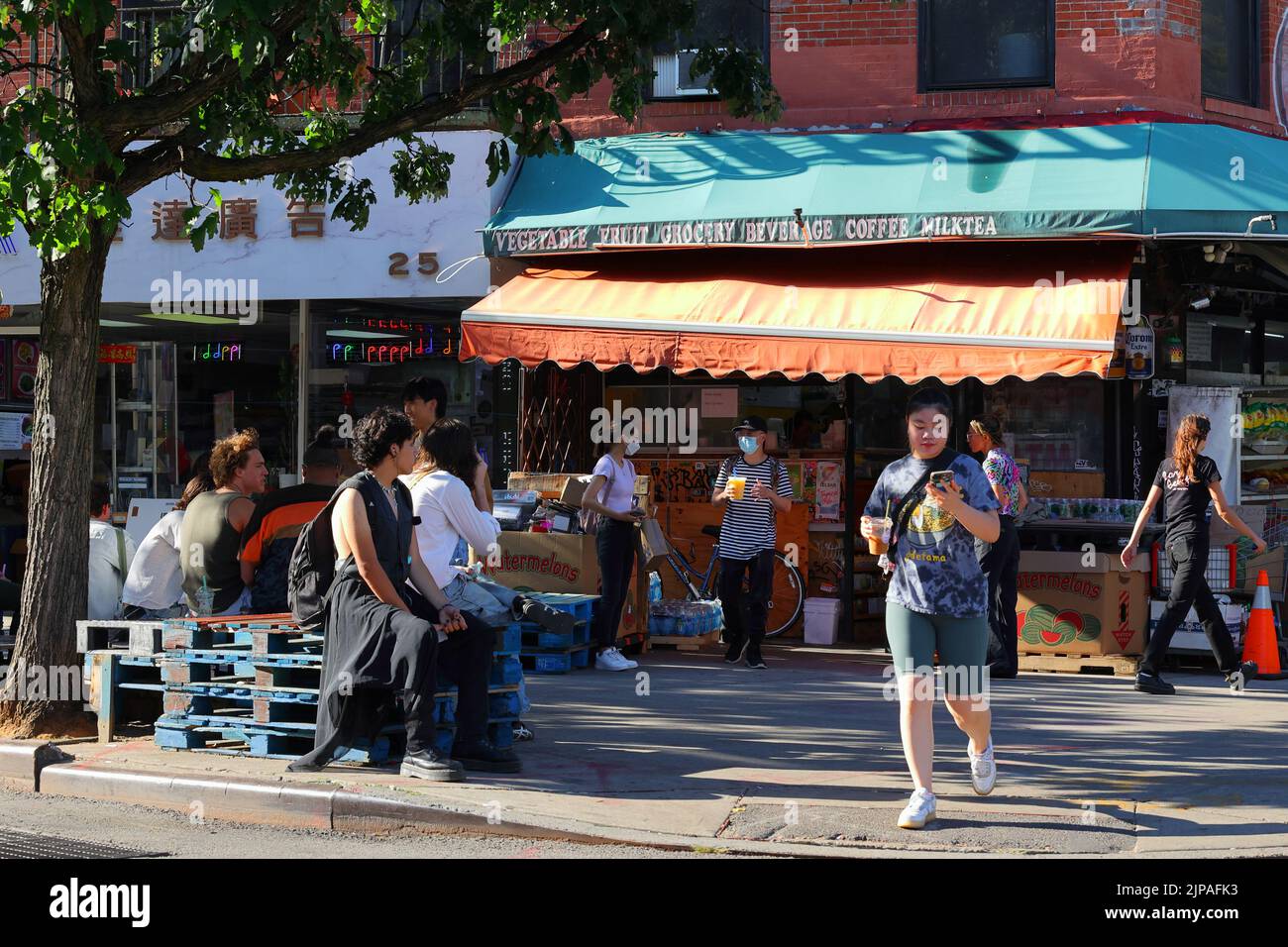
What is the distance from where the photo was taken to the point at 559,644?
39.0 ft

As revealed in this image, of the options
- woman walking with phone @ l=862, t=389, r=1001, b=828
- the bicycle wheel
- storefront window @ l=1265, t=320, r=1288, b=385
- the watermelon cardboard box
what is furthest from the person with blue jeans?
storefront window @ l=1265, t=320, r=1288, b=385

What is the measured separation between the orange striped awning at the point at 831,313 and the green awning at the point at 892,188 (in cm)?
41

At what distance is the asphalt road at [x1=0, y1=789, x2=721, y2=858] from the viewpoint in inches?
260

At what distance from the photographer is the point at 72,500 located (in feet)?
29.6

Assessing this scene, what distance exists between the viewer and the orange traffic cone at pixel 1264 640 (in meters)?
11.7

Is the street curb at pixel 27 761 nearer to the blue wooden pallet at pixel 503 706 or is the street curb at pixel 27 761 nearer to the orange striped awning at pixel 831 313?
the blue wooden pallet at pixel 503 706

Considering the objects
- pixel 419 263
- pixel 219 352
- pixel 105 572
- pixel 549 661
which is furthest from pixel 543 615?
pixel 219 352

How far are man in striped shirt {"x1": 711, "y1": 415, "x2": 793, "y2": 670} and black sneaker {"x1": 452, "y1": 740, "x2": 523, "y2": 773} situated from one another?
14.6 feet

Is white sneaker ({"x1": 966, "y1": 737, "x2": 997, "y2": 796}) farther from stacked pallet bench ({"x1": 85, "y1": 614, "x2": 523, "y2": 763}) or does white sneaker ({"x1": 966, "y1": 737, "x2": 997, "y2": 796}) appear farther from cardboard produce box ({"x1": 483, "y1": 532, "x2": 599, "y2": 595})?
cardboard produce box ({"x1": 483, "y1": 532, "x2": 599, "y2": 595})

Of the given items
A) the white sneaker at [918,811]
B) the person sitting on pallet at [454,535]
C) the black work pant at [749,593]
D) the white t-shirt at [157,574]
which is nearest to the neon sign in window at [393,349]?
the black work pant at [749,593]

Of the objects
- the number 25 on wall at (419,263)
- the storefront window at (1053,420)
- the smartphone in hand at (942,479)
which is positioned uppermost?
the number 25 on wall at (419,263)

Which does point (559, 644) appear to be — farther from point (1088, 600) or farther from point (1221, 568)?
point (1221, 568)

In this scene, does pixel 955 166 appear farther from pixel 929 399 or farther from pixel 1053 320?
pixel 929 399
